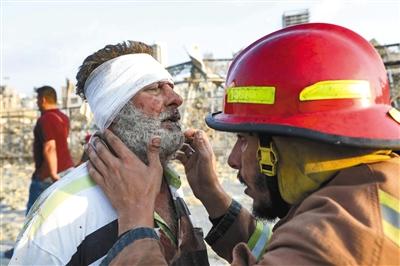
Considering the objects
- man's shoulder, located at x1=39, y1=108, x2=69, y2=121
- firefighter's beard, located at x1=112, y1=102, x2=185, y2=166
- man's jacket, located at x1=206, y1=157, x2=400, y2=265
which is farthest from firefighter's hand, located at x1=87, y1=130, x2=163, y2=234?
man's shoulder, located at x1=39, y1=108, x2=69, y2=121

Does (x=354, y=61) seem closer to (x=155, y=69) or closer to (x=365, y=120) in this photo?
(x=365, y=120)

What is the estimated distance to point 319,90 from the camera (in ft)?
5.26

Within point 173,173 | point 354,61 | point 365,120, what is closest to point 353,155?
point 365,120

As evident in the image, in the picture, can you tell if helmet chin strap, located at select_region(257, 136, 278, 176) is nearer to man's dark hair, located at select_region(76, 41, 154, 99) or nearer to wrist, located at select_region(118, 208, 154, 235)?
wrist, located at select_region(118, 208, 154, 235)

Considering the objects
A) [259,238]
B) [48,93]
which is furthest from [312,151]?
[48,93]

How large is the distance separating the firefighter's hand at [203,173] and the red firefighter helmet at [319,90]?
Result: 0.76 m

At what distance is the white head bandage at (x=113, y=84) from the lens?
94.7 inches

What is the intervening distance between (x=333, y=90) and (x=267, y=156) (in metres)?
0.29

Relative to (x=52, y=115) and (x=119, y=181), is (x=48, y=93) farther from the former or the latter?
(x=119, y=181)

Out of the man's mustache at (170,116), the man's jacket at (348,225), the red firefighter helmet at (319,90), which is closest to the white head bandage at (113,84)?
the man's mustache at (170,116)

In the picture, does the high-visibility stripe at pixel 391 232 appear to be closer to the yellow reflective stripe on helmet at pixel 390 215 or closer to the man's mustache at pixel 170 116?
the yellow reflective stripe on helmet at pixel 390 215

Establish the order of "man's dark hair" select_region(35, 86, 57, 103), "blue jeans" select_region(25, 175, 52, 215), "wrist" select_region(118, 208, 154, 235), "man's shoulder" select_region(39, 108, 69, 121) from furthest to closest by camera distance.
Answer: "man's dark hair" select_region(35, 86, 57, 103)
"man's shoulder" select_region(39, 108, 69, 121)
"blue jeans" select_region(25, 175, 52, 215)
"wrist" select_region(118, 208, 154, 235)

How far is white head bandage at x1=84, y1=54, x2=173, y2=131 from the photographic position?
2406mm

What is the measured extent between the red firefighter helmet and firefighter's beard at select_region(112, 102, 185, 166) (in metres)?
0.66
